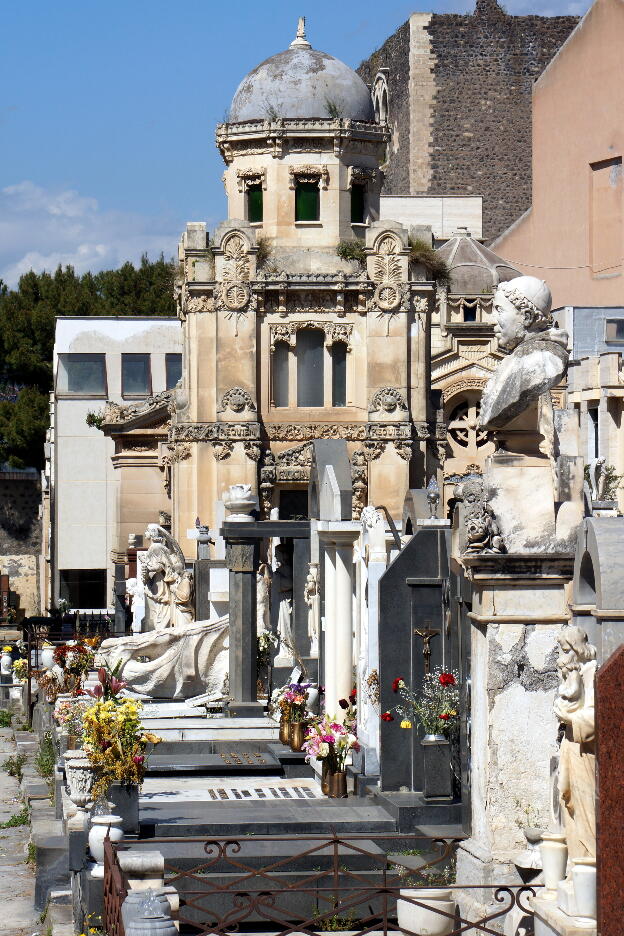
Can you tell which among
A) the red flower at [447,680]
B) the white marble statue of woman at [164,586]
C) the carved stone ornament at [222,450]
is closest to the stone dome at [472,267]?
the carved stone ornament at [222,450]

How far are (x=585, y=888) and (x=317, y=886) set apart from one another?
4.31m

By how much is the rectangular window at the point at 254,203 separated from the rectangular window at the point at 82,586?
57.2 ft

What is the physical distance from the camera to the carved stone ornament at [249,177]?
36.2 m

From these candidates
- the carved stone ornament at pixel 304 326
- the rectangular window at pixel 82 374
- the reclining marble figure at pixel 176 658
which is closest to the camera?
the reclining marble figure at pixel 176 658

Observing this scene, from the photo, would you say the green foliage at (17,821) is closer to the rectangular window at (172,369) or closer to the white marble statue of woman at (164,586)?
the white marble statue of woman at (164,586)

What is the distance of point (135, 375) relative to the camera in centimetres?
5331

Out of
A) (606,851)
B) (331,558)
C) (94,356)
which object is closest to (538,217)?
(94,356)

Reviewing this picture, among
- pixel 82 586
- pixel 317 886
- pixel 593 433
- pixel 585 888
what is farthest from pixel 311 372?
pixel 585 888

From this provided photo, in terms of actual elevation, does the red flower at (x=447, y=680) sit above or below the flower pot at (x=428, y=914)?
above

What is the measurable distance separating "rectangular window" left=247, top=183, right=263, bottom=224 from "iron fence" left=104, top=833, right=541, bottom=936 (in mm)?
24616

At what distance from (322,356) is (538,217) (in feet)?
68.2

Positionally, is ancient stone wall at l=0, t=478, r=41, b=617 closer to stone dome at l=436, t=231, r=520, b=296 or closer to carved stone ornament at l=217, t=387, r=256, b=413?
stone dome at l=436, t=231, r=520, b=296

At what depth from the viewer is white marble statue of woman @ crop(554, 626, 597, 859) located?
8406 millimetres

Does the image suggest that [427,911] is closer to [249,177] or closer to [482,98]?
[249,177]
